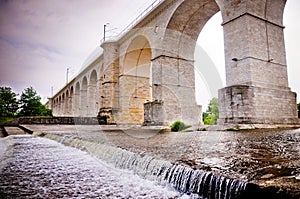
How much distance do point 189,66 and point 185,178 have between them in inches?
482

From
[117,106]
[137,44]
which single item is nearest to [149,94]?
[117,106]

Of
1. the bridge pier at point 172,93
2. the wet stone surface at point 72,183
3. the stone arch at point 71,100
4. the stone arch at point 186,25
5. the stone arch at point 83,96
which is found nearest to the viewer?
the wet stone surface at point 72,183

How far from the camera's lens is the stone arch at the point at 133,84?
16750 millimetres

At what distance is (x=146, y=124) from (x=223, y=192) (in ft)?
34.4

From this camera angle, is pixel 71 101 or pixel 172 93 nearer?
pixel 172 93

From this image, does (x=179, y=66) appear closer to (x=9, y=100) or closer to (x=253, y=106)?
(x=253, y=106)

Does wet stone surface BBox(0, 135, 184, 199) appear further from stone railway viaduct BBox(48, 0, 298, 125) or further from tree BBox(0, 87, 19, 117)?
tree BBox(0, 87, 19, 117)

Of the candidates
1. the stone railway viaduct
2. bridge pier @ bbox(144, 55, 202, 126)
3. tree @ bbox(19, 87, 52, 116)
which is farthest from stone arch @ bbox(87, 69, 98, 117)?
bridge pier @ bbox(144, 55, 202, 126)

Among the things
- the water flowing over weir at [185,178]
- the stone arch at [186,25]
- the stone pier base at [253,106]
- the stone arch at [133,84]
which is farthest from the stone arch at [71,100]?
the water flowing over weir at [185,178]

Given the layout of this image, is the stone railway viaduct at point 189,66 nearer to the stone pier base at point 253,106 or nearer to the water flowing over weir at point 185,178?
the stone pier base at point 253,106

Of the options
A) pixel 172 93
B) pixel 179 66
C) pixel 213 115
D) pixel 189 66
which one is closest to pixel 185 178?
pixel 172 93

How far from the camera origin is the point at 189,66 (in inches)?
522

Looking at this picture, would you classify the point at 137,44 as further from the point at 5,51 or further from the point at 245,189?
the point at 245,189

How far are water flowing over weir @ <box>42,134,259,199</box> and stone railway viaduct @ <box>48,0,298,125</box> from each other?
5.95m
